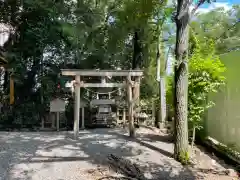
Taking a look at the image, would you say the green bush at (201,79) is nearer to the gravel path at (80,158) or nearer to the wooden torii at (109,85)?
the gravel path at (80,158)

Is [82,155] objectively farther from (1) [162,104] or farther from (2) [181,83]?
(1) [162,104]

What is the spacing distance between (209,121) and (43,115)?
5808 mm

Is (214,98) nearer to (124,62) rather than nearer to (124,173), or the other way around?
(124,173)

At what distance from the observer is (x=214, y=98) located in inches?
241

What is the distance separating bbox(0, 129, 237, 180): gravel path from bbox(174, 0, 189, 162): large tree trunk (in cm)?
40

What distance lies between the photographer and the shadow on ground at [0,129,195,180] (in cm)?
438

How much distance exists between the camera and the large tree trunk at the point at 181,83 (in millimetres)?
5090

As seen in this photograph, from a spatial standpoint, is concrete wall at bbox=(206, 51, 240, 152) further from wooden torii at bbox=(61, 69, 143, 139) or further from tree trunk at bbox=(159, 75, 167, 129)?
tree trunk at bbox=(159, 75, 167, 129)

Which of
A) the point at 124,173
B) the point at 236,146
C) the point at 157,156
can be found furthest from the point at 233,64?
the point at 124,173

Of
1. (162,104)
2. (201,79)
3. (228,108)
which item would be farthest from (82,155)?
(162,104)

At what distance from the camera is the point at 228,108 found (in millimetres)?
5469

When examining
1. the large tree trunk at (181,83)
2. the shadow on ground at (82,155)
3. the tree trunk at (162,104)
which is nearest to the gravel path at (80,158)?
the shadow on ground at (82,155)

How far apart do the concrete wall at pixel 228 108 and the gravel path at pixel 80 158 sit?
45.8 inches

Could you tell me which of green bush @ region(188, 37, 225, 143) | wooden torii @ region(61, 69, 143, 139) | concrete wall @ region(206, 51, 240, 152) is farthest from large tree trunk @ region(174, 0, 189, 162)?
wooden torii @ region(61, 69, 143, 139)
